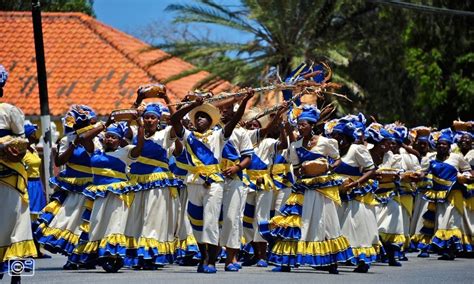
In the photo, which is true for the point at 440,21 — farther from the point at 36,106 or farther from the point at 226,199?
the point at 226,199

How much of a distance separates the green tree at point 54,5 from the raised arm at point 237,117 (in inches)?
1215

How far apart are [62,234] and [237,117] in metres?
2.97

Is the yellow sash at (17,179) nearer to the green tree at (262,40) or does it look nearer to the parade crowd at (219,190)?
the parade crowd at (219,190)

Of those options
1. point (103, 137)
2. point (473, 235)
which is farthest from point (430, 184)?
point (103, 137)

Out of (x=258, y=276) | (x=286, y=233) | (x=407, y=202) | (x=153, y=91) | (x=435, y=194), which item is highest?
(x=153, y=91)

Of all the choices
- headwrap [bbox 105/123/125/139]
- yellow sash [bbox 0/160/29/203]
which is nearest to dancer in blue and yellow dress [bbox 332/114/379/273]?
headwrap [bbox 105/123/125/139]

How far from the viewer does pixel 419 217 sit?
21.5 meters

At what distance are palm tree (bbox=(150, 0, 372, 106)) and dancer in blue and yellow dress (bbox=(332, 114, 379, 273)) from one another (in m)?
16.6

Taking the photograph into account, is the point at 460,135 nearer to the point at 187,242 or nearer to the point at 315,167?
the point at 315,167

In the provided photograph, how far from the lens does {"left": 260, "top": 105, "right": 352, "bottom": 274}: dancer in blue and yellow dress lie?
15641 mm

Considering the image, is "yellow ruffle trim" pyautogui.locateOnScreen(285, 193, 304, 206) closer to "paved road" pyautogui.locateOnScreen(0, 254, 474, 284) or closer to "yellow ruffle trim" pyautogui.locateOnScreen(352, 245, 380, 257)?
"paved road" pyautogui.locateOnScreen(0, 254, 474, 284)

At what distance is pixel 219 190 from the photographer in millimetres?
15648

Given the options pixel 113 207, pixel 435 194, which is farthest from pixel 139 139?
pixel 435 194

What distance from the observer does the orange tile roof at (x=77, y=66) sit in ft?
115
